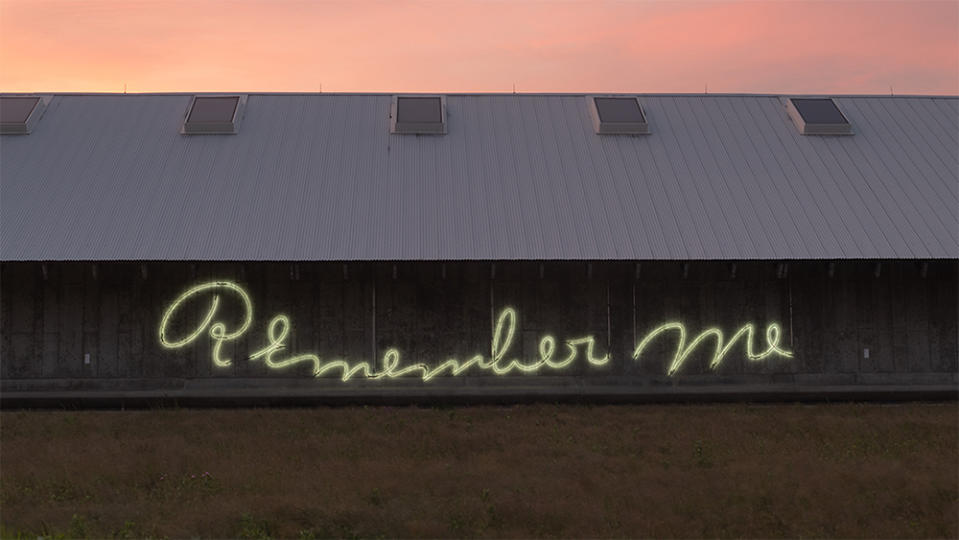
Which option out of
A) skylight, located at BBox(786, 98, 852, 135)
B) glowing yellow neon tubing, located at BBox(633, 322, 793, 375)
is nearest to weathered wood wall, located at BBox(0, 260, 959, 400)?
glowing yellow neon tubing, located at BBox(633, 322, 793, 375)

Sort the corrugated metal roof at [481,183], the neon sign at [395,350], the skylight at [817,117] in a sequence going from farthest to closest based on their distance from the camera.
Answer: the skylight at [817,117] → the neon sign at [395,350] → the corrugated metal roof at [481,183]

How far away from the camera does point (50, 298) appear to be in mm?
28250

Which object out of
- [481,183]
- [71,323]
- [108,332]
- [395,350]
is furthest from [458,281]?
[71,323]

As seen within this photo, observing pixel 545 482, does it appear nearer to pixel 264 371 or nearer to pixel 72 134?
pixel 264 371

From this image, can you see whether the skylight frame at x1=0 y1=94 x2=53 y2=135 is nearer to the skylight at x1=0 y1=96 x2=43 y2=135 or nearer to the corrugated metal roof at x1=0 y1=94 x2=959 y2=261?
the skylight at x1=0 y1=96 x2=43 y2=135

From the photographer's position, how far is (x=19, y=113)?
33.5 metres

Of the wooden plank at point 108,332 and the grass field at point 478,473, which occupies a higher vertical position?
the wooden plank at point 108,332

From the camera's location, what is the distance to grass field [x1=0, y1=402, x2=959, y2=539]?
15988 mm

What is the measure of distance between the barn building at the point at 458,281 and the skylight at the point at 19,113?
1.31 m

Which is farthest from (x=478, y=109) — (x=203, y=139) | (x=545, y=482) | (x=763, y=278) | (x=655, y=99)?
(x=545, y=482)

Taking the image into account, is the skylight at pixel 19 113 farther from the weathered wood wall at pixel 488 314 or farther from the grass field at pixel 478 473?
the grass field at pixel 478 473

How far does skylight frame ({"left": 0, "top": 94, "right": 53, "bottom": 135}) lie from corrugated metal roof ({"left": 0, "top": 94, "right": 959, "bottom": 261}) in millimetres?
349

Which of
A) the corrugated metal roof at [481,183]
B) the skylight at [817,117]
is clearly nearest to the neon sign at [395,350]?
the corrugated metal roof at [481,183]

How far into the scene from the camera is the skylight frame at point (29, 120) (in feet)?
108
